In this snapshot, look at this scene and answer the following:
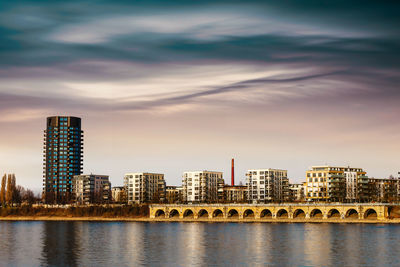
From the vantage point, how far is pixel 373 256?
273 ft

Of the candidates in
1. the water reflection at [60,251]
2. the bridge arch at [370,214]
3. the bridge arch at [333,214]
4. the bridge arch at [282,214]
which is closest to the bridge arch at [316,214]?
the bridge arch at [333,214]

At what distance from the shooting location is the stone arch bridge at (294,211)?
534 feet

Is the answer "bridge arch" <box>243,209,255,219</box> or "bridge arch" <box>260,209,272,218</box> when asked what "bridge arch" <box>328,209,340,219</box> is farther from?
"bridge arch" <box>243,209,255,219</box>

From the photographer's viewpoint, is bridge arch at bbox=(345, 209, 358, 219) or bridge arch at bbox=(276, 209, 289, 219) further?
bridge arch at bbox=(276, 209, 289, 219)

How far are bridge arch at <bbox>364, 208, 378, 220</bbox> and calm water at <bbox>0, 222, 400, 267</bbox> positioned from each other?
3640cm

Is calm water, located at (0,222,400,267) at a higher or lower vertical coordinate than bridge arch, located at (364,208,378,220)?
lower

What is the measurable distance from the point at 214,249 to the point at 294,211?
279 feet

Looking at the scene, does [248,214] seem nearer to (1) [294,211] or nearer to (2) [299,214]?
(2) [299,214]

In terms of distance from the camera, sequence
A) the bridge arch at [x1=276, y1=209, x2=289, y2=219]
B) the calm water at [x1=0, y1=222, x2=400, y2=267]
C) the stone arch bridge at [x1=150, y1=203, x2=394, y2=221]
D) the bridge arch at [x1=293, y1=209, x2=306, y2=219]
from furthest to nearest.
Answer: the bridge arch at [x1=276, y1=209, x2=289, y2=219] → the bridge arch at [x1=293, y1=209, x2=306, y2=219] → the stone arch bridge at [x1=150, y1=203, x2=394, y2=221] → the calm water at [x1=0, y1=222, x2=400, y2=267]

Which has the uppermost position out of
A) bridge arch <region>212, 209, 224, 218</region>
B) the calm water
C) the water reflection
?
bridge arch <region>212, 209, 224, 218</region>

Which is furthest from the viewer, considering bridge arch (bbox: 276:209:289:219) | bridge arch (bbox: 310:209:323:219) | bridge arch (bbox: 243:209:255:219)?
bridge arch (bbox: 243:209:255:219)

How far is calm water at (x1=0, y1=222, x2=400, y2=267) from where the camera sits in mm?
80062

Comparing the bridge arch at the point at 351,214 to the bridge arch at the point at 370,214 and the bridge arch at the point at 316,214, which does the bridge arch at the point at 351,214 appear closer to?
the bridge arch at the point at 370,214

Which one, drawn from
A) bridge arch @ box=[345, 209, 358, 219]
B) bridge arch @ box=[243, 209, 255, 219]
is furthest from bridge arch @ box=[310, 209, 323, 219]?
bridge arch @ box=[243, 209, 255, 219]
